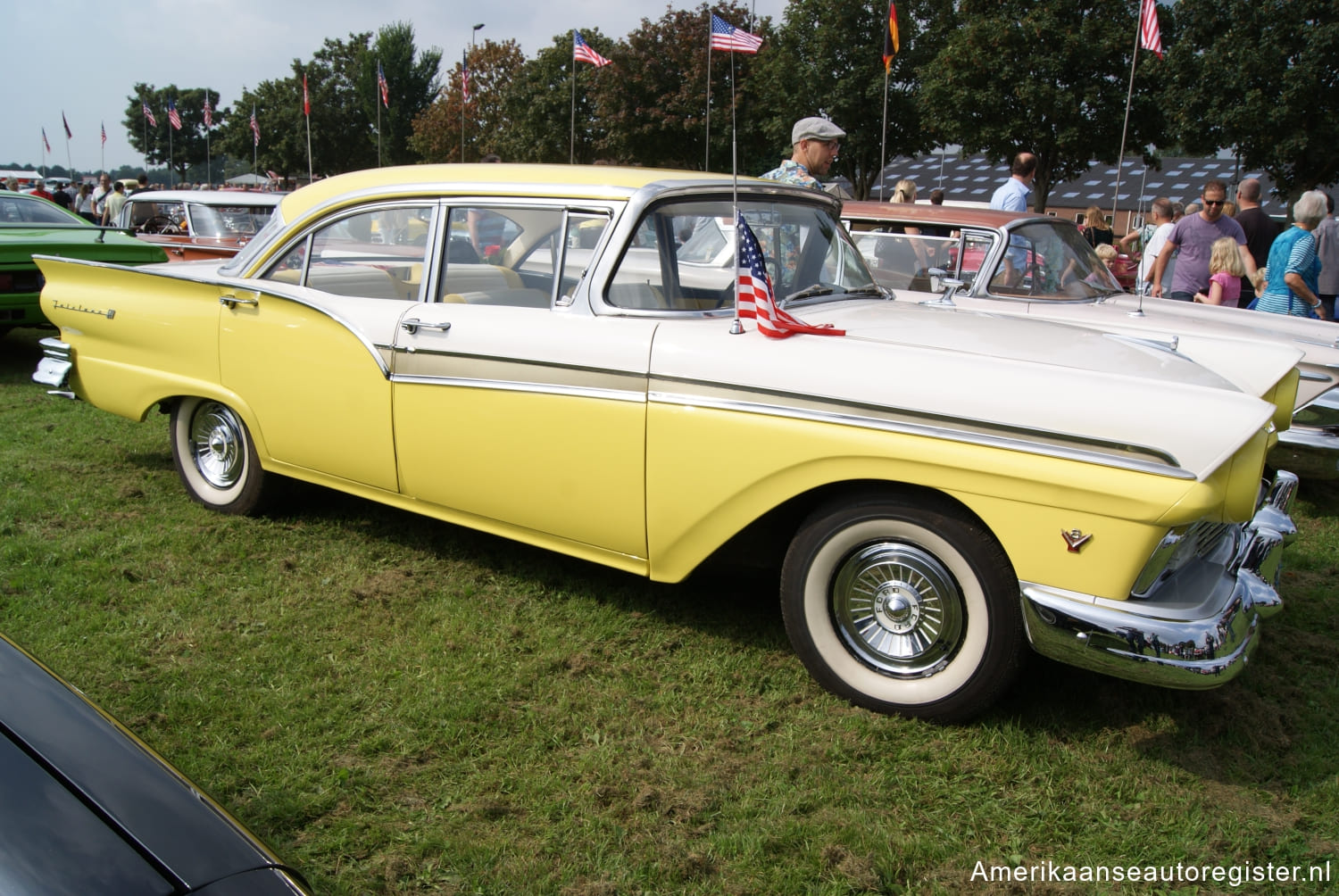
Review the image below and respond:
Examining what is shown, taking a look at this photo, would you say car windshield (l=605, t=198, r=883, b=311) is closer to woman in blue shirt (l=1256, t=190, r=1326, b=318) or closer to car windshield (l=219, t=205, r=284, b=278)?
car windshield (l=219, t=205, r=284, b=278)

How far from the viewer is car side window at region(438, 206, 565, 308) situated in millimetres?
3633

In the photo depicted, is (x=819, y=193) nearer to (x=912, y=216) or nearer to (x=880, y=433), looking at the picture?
(x=880, y=433)

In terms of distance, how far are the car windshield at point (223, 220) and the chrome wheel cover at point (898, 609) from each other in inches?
366

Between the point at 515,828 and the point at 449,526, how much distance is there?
7.76 ft

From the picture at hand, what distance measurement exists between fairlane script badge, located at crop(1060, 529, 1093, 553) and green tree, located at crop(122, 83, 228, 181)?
84.3m

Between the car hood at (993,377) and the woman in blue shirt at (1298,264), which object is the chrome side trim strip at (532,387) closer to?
the car hood at (993,377)

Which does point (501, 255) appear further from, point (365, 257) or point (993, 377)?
point (993, 377)

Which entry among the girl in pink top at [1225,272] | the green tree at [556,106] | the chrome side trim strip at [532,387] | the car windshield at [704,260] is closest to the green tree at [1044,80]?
the green tree at [556,106]

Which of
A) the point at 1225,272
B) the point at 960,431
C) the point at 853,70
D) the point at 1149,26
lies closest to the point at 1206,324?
the point at 1225,272

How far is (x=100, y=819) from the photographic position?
146 cm

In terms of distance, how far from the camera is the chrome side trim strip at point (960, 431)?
8.30 ft

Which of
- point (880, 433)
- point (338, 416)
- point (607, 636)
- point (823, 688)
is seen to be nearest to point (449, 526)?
point (338, 416)

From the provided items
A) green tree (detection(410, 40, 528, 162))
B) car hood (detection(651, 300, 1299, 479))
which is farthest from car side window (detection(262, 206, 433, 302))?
green tree (detection(410, 40, 528, 162))

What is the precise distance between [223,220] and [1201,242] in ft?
31.5
